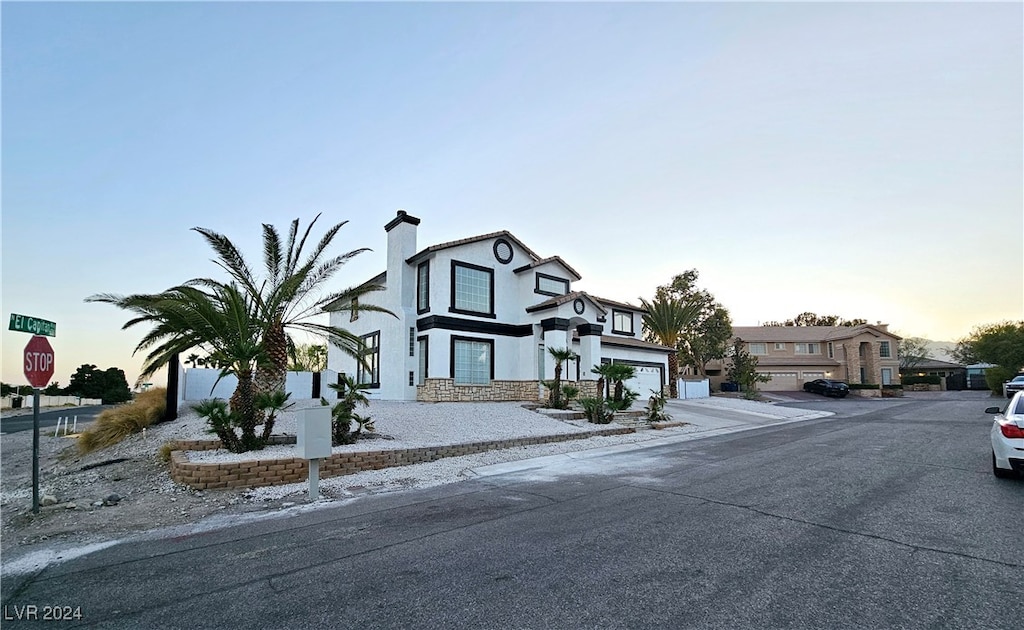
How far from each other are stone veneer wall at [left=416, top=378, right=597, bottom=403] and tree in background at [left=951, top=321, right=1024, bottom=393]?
38792 millimetres

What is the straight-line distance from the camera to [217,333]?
11.7m

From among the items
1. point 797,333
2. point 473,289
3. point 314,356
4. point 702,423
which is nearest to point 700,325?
point 797,333

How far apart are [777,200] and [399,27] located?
1570cm

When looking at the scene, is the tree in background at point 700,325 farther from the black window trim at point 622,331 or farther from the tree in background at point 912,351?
the tree in background at point 912,351

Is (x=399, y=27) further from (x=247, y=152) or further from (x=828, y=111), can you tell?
(x=828, y=111)

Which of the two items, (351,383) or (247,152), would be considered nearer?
(351,383)

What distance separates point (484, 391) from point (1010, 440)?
59.9 ft

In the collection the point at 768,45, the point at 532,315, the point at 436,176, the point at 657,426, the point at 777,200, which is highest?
the point at 768,45

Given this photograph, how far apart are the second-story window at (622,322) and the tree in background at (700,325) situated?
1105 cm

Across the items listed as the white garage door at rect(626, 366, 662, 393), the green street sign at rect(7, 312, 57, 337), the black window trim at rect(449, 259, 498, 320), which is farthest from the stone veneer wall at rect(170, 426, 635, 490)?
the white garage door at rect(626, 366, 662, 393)

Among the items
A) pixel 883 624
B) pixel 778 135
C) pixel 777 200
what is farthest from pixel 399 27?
pixel 883 624

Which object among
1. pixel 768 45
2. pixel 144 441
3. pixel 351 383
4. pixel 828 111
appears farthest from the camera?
pixel 828 111

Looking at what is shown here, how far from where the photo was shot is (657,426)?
60.2ft

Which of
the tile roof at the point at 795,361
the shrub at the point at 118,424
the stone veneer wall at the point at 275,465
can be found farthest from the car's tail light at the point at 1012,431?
the tile roof at the point at 795,361
